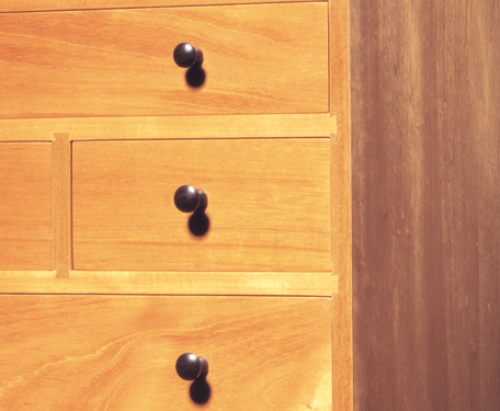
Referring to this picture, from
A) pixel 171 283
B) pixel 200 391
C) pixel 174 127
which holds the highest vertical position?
pixel 174 127

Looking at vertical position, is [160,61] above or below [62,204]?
above

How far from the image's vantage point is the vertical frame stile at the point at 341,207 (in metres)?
0.64

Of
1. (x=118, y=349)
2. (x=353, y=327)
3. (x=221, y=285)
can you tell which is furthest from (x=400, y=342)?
(x=118, y=349)

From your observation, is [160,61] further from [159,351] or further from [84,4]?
[159,351]

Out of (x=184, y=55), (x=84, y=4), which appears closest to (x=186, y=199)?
(x=184, y=55)

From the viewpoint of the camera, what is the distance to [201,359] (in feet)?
2.15

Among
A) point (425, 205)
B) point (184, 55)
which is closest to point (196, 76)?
point (184, 55)

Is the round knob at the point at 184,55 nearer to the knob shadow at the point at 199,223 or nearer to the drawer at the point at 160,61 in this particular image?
the drawer at the point at 160,61

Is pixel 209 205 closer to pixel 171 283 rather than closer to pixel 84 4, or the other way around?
pixel 171 283

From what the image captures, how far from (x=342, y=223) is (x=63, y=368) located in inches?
13.4

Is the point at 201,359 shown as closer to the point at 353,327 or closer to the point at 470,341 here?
the point at 353,327

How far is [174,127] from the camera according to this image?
2.19 ft

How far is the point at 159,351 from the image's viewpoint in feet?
2.20

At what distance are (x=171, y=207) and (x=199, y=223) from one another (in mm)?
35
